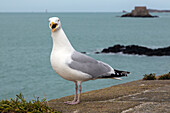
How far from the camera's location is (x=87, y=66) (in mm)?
6836

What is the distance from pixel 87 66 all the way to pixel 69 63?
1.69ft

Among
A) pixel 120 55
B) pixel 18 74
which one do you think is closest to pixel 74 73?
pixel 18 74

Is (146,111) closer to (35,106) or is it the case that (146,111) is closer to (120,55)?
(35,106)

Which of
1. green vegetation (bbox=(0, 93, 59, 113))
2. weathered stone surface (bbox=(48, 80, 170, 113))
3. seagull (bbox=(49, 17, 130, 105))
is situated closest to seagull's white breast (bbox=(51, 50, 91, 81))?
seagull (bbox=(49, 17, 130, 105))

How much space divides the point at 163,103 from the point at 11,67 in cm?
2921

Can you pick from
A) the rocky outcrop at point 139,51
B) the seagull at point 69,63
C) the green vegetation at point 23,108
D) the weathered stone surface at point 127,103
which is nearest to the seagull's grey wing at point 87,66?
the seagull at point 69,63

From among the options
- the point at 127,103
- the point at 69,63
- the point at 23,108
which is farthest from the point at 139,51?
the point at 23,108

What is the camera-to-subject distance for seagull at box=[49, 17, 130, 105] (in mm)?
6562

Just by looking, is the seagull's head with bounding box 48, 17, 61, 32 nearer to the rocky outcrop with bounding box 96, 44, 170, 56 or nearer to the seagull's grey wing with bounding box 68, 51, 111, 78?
the seagull's grey wing with bounding box 68, 51, 111, 78

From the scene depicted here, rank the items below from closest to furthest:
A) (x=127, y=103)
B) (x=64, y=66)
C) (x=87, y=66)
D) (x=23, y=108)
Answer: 1. (x=23, y=108)
2. (x=64, y=66)
3. (x=127, y=103)
4. (x=87, y=66)

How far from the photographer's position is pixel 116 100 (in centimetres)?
722

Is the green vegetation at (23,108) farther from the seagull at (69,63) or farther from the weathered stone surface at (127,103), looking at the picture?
the seagull at (69,63)

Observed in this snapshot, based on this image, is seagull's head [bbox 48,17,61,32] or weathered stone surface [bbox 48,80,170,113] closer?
weathered stone surface [bbox 48,80,170,113]

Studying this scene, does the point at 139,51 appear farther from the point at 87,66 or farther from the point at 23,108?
the point at 23,108
